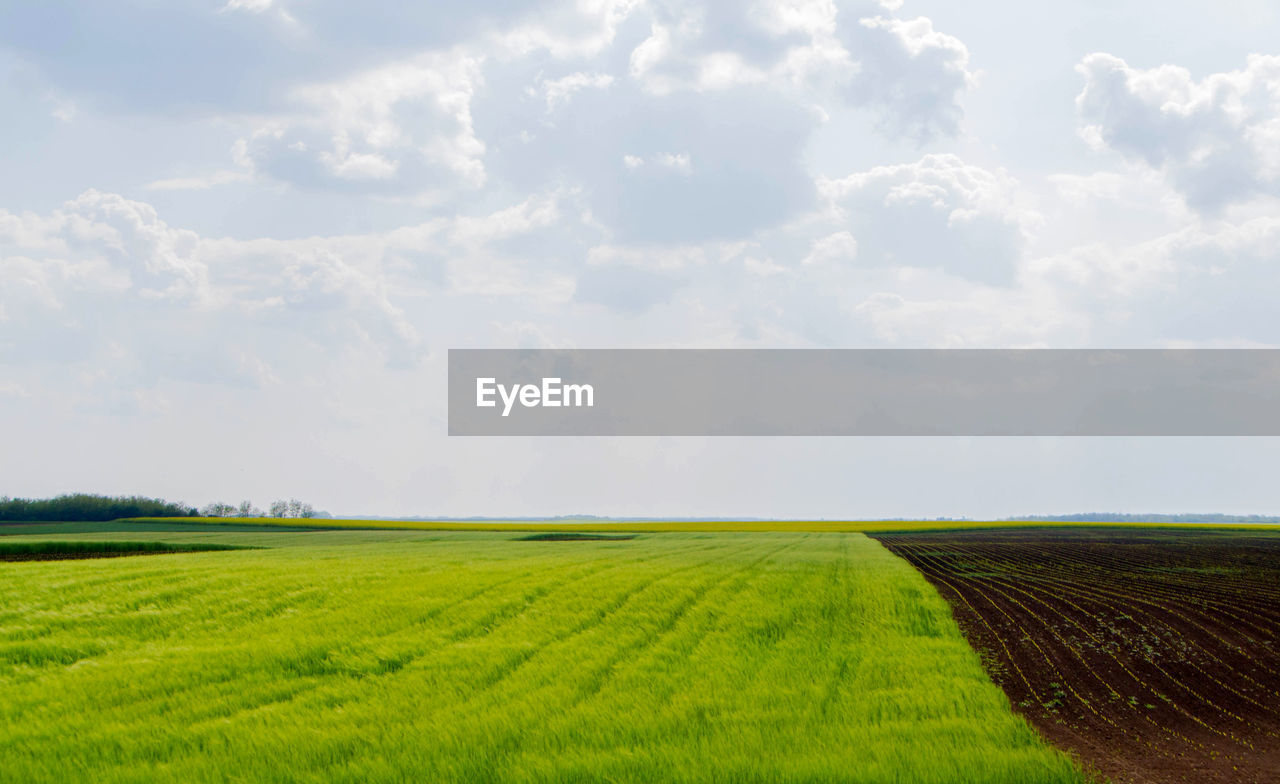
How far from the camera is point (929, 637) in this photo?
18.0 metres

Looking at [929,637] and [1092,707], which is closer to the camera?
[1092,707]

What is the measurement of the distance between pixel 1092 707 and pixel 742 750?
22.4 ft

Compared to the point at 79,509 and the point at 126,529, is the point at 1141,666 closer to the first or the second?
the point at 126,529

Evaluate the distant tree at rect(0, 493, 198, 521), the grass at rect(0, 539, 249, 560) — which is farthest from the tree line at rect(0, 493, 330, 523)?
the grass at rect(0, 539, 249, 560)

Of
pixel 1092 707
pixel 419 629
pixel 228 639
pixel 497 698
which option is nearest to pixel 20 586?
pixel 228 639

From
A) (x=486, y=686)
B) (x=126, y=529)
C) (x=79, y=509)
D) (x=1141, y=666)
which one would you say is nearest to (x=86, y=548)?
(x=126, y=529)

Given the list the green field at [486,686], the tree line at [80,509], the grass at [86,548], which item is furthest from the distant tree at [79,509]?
the green field at [486,686]

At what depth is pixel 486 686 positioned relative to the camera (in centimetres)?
1293

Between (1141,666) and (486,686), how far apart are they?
43.3 ft

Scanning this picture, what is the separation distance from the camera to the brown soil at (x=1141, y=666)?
10656 millimetres

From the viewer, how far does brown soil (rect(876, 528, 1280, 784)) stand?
420 inches

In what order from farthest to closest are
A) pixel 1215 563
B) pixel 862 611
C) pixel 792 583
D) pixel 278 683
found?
1. pixel 1215 563
2. pixel 792 583
3. pixel 862 611
4. pixel 278 683

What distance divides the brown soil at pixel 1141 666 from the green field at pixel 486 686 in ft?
3.59

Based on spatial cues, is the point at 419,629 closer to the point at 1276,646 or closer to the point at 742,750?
the point at 742,750
